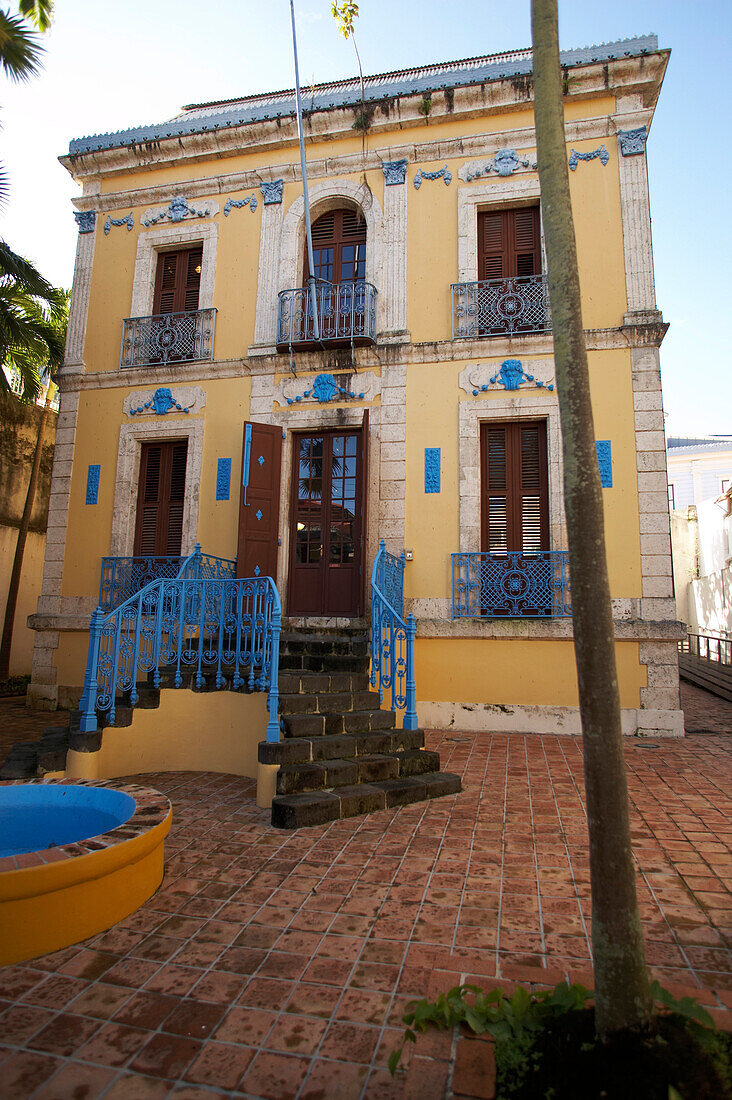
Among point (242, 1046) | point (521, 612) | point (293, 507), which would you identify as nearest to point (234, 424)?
point (293, 507)

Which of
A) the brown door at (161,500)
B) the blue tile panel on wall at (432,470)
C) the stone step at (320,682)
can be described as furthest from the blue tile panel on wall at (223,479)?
the stone step at (320,682)

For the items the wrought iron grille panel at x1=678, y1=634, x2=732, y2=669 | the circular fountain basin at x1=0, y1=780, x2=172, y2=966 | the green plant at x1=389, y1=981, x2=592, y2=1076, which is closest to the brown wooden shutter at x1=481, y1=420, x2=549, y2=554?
the circular fountain basin at x1=0, y1=780, x2=172, y2=966

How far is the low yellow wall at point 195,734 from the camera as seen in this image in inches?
216

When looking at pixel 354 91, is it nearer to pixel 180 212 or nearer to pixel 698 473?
pixel 180 212

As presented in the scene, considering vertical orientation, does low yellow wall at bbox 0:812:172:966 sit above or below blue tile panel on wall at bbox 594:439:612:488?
below

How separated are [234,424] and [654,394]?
567 centimetres

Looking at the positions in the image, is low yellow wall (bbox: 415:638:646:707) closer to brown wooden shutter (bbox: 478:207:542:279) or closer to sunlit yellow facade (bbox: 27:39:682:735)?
sunlit yellow facade (bbox: 27:39:682:735)

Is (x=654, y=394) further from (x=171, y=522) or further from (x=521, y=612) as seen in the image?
(x=171, y=522)

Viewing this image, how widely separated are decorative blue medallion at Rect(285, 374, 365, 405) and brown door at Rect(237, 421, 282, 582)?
63 centimetres

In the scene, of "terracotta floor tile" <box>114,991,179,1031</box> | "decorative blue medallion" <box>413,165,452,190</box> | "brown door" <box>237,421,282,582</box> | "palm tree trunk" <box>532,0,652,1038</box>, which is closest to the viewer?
"palm tree trunk" <box>532,0,652,1038</box>

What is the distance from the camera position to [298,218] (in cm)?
927

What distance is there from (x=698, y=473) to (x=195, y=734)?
26.0 meters

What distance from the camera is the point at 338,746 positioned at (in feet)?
16.2

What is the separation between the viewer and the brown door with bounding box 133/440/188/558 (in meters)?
9.20
